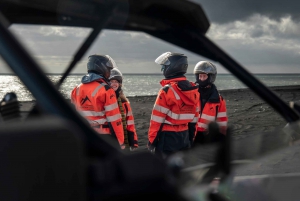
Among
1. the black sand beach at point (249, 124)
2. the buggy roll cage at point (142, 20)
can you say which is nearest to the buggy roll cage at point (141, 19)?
the buggy roll cage at point (142, 20)

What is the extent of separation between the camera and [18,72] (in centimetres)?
84

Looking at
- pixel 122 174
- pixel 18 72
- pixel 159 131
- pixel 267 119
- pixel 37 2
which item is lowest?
pixel 267 119

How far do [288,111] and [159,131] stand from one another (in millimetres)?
4793

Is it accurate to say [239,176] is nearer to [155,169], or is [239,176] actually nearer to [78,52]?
[155,169]

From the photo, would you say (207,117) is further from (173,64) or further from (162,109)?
(173,64)

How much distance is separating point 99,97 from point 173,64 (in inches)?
49.1

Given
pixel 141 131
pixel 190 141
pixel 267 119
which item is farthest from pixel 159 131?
pixel 267 119

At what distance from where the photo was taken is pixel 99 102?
5984 millimetres

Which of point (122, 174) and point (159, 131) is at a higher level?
point (122, 174)

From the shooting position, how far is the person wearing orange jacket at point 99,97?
5.91 metres

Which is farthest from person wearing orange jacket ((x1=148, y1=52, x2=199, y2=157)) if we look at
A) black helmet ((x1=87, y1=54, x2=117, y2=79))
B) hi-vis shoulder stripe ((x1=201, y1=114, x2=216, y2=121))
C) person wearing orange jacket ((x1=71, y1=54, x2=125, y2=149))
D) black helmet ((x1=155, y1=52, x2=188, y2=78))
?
black helmet ((x1=87, y1=54, x2=117, y2=79))

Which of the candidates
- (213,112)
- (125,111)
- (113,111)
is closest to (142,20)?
(113,111)

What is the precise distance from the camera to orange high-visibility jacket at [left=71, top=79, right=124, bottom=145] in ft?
19.4

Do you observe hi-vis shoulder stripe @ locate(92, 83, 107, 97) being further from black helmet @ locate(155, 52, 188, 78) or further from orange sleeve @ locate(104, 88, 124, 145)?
black helmet @ locate(155, 52, 188, 78)
